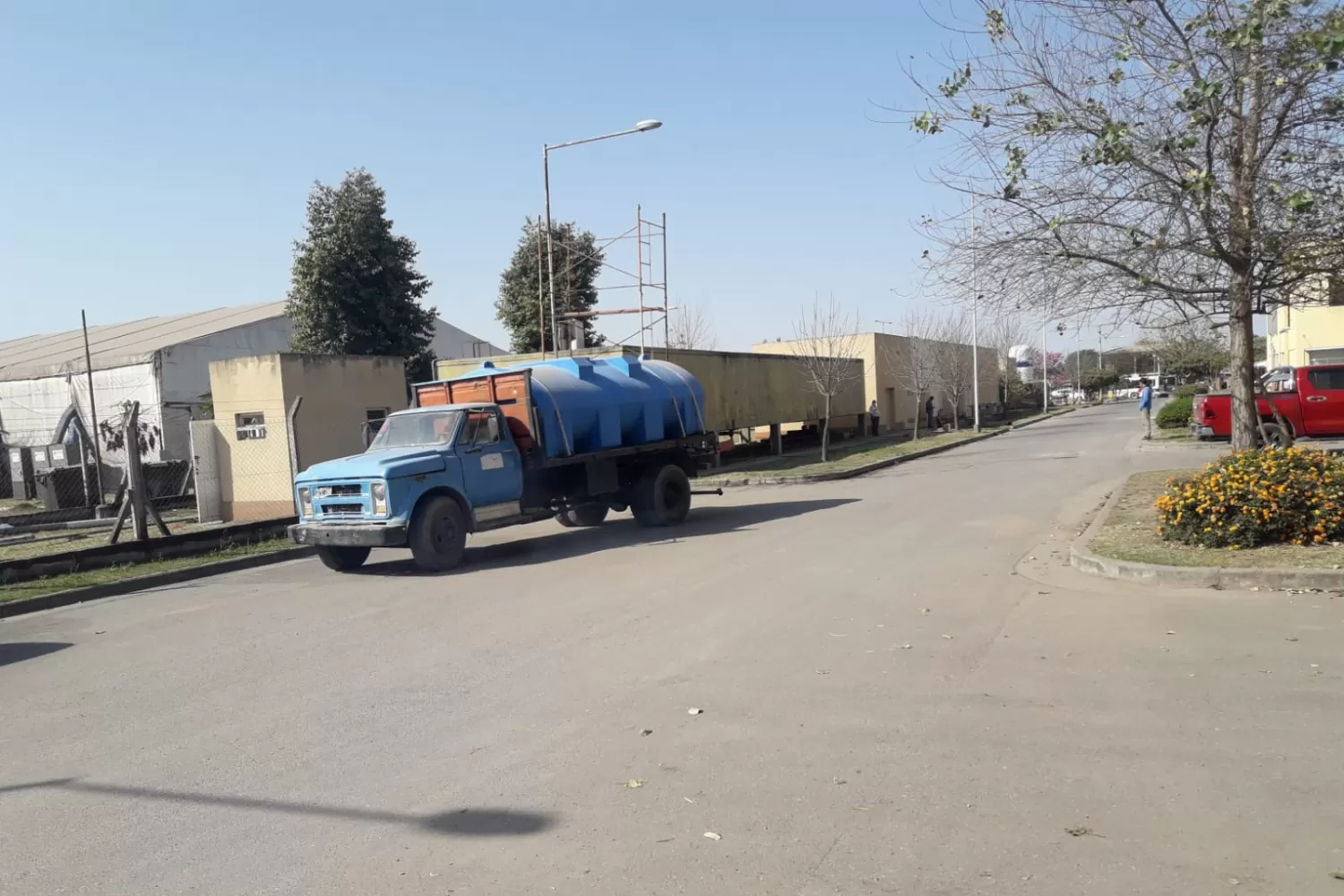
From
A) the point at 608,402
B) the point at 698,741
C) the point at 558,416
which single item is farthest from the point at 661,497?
the point at 698,741

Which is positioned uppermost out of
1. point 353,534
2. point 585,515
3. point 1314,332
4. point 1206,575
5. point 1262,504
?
point 1314,332

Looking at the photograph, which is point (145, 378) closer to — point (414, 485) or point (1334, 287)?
point (414, 485)

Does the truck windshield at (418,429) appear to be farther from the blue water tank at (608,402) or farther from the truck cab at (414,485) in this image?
the blue water tank at (608,402)

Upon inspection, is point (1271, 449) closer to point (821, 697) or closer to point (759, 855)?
point (821, 697)

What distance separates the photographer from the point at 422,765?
217 inches

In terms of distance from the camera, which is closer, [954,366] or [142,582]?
[142,582]

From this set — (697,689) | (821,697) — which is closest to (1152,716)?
(821,697)

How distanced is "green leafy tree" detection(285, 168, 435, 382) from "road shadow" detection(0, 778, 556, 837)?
32.8 m

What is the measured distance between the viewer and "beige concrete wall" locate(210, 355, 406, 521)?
20.8 metres

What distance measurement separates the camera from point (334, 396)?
21719mm

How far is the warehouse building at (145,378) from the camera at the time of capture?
1237 inches

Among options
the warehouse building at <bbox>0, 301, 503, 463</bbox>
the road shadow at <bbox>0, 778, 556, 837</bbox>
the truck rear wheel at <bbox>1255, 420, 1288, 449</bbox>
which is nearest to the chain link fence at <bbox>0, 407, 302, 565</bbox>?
the warehouse building at <bbox>0, 301, 503, 463</bbox>

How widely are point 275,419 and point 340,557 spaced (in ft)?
27.4

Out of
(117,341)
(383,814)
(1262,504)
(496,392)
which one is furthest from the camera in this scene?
(117,341)
